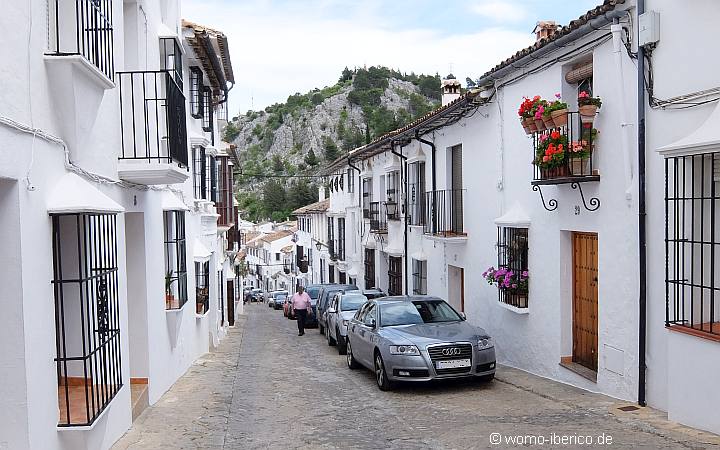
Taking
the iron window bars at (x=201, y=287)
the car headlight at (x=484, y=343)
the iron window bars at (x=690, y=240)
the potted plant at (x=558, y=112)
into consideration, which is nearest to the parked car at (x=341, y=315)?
the iron window bars at (x=201, y=287)

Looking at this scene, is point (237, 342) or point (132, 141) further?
point (237, 342)

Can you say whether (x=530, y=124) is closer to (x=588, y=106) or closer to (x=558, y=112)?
(x=558, y=112)

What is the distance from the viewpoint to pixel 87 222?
6.75 m

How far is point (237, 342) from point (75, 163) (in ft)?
46.4

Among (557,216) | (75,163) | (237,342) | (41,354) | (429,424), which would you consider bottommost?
(237,342)

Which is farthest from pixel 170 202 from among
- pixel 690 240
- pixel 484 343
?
pixel 690 240

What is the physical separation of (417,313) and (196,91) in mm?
7507

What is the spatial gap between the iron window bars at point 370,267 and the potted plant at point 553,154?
16.1 meters

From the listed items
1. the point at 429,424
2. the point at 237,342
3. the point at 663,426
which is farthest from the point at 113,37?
the point at 237,342

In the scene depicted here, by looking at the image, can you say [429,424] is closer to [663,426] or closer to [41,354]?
[663,426]

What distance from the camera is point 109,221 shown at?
276 inches

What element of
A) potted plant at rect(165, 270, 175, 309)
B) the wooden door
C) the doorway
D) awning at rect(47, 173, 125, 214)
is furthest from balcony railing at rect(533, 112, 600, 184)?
the doorway

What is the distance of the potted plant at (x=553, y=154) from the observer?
939 centimetres

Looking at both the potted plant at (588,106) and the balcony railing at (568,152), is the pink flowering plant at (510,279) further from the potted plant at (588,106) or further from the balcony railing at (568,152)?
the potted plant at (588,106)
